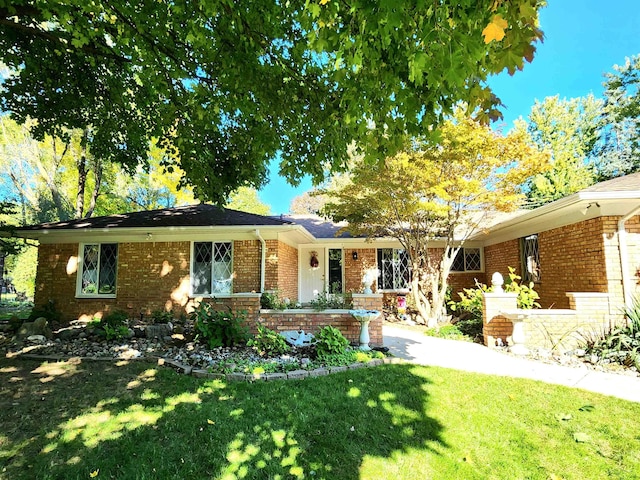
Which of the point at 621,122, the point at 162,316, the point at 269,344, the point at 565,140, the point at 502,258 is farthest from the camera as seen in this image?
the point at 621,122

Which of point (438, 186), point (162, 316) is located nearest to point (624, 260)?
point (438, 186)

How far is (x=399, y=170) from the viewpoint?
8.88 meters

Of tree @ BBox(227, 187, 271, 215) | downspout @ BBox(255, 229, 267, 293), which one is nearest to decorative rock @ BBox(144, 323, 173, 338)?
downspout @ BBox(255, 229, 267, 293)

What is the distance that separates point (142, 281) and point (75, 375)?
210 inches

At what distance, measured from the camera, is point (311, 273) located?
1391 cm

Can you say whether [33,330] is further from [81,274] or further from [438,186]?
[438,186]

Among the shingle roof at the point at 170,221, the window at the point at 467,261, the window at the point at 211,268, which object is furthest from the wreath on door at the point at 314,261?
the window at the point at 467,261

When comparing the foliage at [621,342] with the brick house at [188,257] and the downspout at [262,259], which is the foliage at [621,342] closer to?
the brick house at [188,257]

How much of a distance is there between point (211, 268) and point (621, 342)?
9.64 metres

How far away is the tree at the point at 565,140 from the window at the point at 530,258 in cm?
1123

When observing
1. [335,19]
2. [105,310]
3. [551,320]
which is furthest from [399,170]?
[105,310]

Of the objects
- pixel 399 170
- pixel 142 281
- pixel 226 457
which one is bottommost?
pixel 226 457

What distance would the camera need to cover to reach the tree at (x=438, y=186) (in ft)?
26.6

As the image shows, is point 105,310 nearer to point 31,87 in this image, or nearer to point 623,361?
point 31,87
